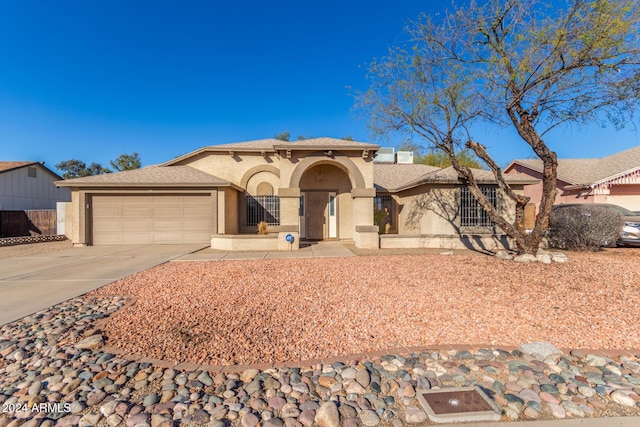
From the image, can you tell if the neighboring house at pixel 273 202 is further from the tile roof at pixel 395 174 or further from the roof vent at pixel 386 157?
the roof vent at pixel 386 157

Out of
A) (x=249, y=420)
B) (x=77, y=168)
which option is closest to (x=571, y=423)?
(x=249, y=420)

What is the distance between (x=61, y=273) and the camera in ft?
24.5

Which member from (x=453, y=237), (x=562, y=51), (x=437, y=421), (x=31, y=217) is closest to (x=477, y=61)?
(x=562, y=51)

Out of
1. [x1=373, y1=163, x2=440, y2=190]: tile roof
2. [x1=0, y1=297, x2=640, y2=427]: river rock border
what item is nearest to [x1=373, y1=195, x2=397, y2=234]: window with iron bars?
[x1=373, y1=163, x2=440, y2=190]: tile roof

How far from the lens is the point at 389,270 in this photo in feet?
24.1

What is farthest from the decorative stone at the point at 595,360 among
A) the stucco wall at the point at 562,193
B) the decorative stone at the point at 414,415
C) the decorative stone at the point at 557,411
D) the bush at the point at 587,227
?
the stucco wall at the point at 562,193

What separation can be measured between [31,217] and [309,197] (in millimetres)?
16713

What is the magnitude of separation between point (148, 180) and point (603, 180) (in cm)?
2582

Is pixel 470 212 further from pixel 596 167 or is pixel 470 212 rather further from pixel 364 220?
pixel 596 167

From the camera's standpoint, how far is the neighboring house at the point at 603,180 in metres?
17.4

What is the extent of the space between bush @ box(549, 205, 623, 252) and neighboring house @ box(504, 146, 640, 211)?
6.83 metres

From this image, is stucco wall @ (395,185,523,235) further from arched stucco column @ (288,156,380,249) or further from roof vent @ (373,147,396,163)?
roof vent @ (373,147,396,163)

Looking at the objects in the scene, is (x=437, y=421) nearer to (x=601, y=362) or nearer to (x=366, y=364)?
(x=366, y=364)

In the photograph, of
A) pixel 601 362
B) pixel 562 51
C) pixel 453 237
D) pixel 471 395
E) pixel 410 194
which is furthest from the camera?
pixel 410 194
